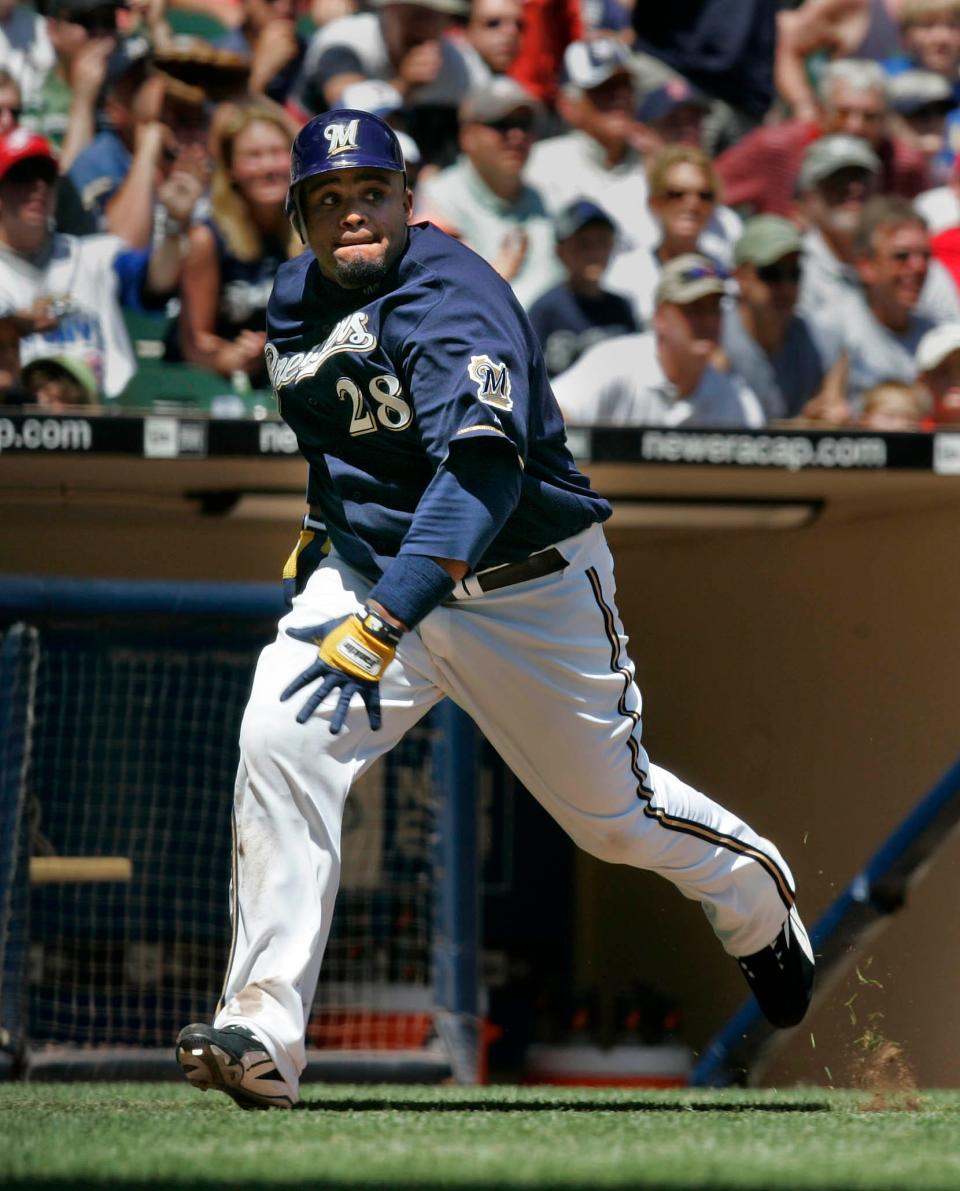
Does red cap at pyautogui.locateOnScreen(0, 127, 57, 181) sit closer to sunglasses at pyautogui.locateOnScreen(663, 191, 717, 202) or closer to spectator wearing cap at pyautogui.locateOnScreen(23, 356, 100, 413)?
spectator wearing cap at pyautogui.locateOnScreen(23, 356, 100, 413)

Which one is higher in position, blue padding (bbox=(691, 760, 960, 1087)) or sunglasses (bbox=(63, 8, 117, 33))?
sunglasses (bbox=(63, 8, 117, 33))

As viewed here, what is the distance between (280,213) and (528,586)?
3.21 meters

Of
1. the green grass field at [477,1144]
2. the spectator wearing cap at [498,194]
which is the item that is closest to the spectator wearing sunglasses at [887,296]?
the spectator wearing cap at [498,194]

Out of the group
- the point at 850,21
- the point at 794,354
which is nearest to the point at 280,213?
the point at 794,354

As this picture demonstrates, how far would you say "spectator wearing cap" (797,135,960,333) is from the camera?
7.20 meters

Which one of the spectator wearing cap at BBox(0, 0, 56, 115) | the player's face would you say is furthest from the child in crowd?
the player's face

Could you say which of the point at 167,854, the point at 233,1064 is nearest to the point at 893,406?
the point at 167,854

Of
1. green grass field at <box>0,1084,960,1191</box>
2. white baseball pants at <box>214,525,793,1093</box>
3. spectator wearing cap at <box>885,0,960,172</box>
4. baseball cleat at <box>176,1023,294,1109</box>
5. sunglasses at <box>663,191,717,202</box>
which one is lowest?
green grass field at <box>0,1084,960,1191</box>

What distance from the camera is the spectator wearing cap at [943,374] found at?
6.76m

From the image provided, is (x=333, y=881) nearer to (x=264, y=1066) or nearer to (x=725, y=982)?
(x=264, y=1066)

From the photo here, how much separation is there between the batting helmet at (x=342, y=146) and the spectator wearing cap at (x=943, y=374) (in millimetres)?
3859

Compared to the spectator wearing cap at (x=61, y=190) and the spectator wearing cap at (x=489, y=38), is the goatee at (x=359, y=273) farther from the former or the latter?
the spectator wearing cap at (x=489, y=38)

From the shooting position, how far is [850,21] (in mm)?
8094

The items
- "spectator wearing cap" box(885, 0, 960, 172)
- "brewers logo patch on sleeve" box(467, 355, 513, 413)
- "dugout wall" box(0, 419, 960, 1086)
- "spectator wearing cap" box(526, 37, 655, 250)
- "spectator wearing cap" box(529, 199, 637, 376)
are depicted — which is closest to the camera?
"brewers logo patch on sleeve" box(467, 355, 513, 413)
